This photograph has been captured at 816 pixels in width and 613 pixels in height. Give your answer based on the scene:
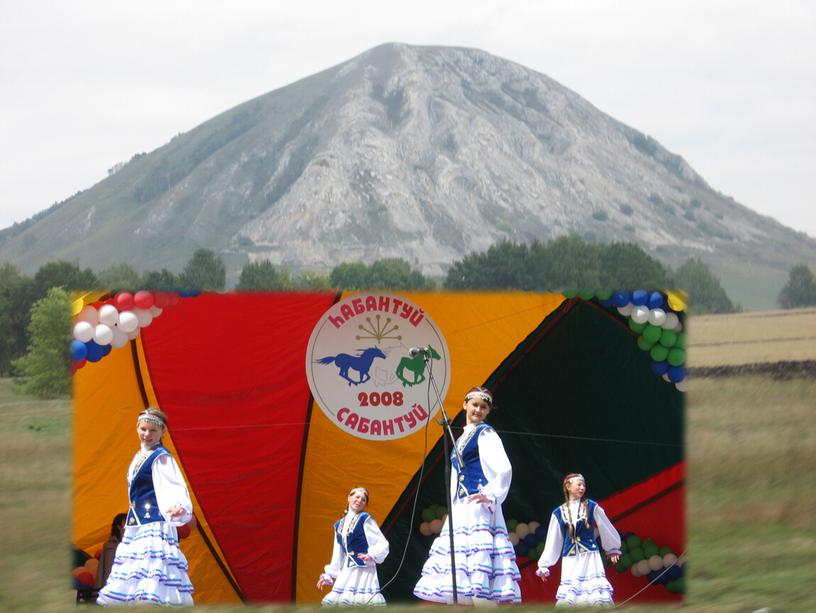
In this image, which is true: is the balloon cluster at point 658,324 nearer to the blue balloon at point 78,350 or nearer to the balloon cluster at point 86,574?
the blue balloon at point 78,350

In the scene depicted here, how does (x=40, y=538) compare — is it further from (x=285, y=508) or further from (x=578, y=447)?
(x=578, y=447)

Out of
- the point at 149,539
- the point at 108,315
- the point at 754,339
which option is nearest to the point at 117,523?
the point at 149,539

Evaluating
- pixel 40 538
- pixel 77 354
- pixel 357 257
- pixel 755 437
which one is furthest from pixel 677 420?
pixel 357 257

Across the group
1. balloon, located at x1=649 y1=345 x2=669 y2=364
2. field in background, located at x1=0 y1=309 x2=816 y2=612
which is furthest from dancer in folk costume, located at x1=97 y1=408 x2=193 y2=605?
balloon, located at x1=649 y1=345 x2=669 y2=364

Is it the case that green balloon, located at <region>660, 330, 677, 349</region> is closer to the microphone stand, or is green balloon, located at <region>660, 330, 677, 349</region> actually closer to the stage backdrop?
the stage backdrop

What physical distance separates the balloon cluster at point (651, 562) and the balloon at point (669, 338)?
4.11 feet

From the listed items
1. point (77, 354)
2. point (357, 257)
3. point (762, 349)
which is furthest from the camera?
point (357, 257)

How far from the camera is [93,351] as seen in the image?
26.6 ft

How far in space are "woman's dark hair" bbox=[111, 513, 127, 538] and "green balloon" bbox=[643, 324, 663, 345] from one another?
11.6 ft

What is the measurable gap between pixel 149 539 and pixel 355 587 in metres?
1.46

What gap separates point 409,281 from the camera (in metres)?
81.8

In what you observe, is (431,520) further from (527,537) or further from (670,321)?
(670,321)

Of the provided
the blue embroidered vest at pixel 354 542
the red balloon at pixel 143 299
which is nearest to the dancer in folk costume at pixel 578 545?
the blue embroidered vest at pixel 354 542

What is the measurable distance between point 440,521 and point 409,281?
73.4m
